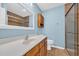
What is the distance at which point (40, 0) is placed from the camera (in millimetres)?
1966

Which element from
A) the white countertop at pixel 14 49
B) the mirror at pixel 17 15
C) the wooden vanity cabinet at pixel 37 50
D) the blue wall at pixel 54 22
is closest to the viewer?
the white countertop at pixel 14 49

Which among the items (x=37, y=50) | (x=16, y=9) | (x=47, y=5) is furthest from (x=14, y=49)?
(x=47, y=5)

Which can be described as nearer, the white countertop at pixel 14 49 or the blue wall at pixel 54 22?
the white countertop at pixel 14 49

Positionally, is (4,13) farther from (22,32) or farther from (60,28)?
(60,28)

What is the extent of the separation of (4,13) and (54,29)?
1001mm

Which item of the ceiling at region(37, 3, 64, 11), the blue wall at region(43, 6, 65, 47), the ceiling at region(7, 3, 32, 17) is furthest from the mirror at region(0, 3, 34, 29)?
the blue wall at region(43, 6, 65, 47)

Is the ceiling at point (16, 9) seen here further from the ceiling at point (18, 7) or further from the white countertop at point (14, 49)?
the white countertop at point (14, 49)

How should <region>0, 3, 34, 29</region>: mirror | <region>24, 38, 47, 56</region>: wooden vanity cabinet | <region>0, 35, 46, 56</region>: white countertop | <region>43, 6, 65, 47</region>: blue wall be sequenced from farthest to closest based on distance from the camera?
<region>43, 6, 65, 47</region>: blue wall → <region>0, 3, 34, 29</region>: mirror → <region>24, 38, 47, 56</region>: wooden vanity cabinet → <region>0, 35, 46, 56</region>: white countertop

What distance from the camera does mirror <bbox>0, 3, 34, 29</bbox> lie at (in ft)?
5.94

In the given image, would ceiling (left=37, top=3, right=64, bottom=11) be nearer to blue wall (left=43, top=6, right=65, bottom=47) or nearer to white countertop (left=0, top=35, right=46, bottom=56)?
blue wall (left=43, top=6, right=65, bottom=47)

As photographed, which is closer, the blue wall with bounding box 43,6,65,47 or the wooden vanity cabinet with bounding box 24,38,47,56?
the wooden vanity cabinet with bounding box 24,38,47,56

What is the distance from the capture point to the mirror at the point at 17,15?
1.81 meters

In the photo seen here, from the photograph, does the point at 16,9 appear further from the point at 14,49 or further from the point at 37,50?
the point at 14,49

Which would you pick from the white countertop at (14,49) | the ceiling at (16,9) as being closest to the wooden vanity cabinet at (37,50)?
the white countertop at (14,49)
